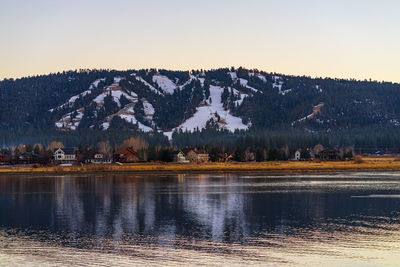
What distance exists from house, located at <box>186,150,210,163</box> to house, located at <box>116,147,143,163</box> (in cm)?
2004

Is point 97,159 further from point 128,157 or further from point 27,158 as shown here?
point 27,158

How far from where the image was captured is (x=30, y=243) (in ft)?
139

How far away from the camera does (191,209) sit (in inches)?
2461

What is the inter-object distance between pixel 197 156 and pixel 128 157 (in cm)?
2603

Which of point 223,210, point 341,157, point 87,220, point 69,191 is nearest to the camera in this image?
point 87,220

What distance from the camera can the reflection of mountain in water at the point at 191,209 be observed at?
158ft

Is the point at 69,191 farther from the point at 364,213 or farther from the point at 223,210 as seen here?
the point at 364,213

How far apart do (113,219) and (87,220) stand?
8.65 ft

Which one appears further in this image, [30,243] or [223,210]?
[223,210]

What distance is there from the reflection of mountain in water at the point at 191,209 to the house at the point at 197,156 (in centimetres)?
9651

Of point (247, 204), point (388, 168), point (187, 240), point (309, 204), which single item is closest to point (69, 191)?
point (247, 204)

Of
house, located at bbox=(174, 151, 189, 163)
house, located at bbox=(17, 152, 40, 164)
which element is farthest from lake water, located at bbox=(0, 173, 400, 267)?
house, located at bbox=(174, 151, 189, 163)

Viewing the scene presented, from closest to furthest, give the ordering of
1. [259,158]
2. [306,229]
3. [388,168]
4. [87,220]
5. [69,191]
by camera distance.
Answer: [306,229]
[87,220]
[69,191]
[388,168]
[259,158]

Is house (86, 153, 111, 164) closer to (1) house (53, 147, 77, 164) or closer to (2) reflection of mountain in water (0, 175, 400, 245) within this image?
(1) house (53, 147, 77, 164)
